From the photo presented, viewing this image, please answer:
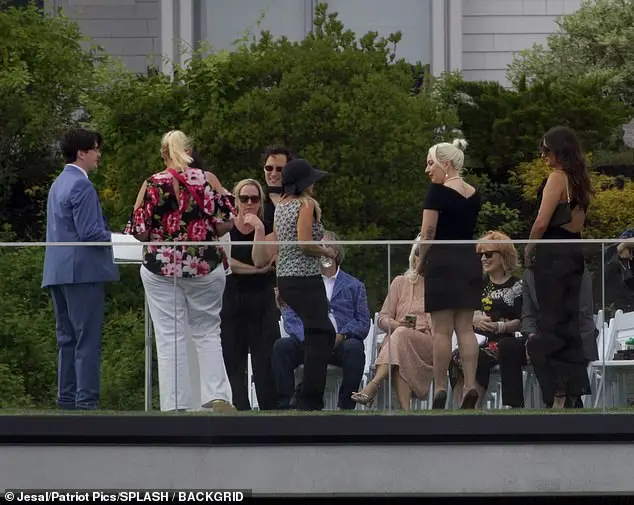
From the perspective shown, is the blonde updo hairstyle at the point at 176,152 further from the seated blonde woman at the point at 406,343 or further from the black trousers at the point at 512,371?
the black trousers at the point at 512,371

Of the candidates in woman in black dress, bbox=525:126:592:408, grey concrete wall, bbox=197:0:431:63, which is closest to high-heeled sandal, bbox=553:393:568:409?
woman in black dress, bbox=525:126:592:408

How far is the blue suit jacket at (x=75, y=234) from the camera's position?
9805 mm

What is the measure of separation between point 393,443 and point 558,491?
958 millimetres

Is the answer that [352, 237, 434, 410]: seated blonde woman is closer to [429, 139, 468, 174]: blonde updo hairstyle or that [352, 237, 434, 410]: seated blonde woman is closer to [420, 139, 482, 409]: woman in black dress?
[420, 139, 482, 409]: woman in black dress

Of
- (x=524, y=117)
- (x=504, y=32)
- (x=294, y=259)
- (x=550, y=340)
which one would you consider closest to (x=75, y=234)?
(x=294, y=259)

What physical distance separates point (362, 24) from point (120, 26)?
9.23 feet

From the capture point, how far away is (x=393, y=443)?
960 centimetres

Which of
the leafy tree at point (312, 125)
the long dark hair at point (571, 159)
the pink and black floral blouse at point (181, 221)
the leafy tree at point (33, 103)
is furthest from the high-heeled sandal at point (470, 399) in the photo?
the leafy tree at point (33, 103)

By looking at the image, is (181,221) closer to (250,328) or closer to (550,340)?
(250,328)

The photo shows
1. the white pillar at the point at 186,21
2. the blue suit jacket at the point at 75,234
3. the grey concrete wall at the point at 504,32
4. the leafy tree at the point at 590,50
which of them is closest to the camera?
the blue suit jacket at the point at 75,234

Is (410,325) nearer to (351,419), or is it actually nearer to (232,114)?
(351,419)

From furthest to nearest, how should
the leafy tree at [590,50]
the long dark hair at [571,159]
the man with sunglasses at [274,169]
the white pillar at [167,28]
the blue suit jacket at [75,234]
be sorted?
the white pillar at [167,28], the leafy tree at [590,50], the man with sunglasses at [274,169], the long dark hair at [571,159], the blue suit jacket at [75,234]

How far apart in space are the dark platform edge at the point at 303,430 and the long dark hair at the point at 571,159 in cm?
132

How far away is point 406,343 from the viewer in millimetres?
9734
